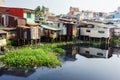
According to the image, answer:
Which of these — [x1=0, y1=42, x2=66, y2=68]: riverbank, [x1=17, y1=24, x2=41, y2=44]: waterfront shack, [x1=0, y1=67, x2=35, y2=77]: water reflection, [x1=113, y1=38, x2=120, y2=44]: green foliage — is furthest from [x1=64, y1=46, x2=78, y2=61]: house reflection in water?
[x1=113, y1=38, x2=120, y2=44]: green foliage

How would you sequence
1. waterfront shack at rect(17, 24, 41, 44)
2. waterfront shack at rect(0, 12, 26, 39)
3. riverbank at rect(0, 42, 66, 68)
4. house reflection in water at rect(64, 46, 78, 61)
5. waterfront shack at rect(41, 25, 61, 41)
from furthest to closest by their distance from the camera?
waterfront shack at rect(41, 25, 61, 41), waterfront shack at rect(0, 12, 26, 39), waterfront shack at rect(17, 24, 41, 44), house reflection in water at rect(64, 46, 78, 61), riverbank at rect(0, 42, 66, 68)

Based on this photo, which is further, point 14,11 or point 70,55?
point 14,11

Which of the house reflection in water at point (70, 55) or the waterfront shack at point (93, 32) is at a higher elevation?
the waterfront shack at point (93, 32)

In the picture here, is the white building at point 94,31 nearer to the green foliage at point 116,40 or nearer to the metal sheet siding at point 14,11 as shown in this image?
the green foliage at point 116,40

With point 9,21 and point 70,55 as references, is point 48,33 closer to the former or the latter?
point 70,55

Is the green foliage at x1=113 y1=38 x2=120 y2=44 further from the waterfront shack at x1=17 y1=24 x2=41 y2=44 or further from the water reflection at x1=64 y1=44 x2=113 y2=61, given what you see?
the waterfront shack at x1=17 y1=24 x2=41 y2=44

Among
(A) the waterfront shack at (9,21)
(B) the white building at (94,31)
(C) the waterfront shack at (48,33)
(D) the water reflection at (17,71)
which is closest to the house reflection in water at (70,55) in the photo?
(C) the waterfront shack at (48,33)

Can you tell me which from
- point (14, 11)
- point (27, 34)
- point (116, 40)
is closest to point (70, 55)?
point (27, 34)

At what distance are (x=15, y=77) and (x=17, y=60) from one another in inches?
146

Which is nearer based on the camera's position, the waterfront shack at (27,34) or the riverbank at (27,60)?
the riverbank at (27,60)

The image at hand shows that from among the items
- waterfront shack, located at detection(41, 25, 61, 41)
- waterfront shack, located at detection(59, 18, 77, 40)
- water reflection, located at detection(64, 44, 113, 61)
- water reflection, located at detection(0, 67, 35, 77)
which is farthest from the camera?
waterfront shack, located at detection(59, 18, 77, 40)

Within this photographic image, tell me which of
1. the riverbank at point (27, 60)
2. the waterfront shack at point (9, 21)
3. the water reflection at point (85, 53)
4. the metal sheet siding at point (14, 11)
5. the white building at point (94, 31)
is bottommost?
the water reflection at point (85, 53)

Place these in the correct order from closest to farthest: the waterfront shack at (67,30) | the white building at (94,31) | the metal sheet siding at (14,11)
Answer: the metal sheet siding at (14,11)
the waterfront shack at (67,30)
the white building at (94,31)

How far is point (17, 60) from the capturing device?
1003 inches
